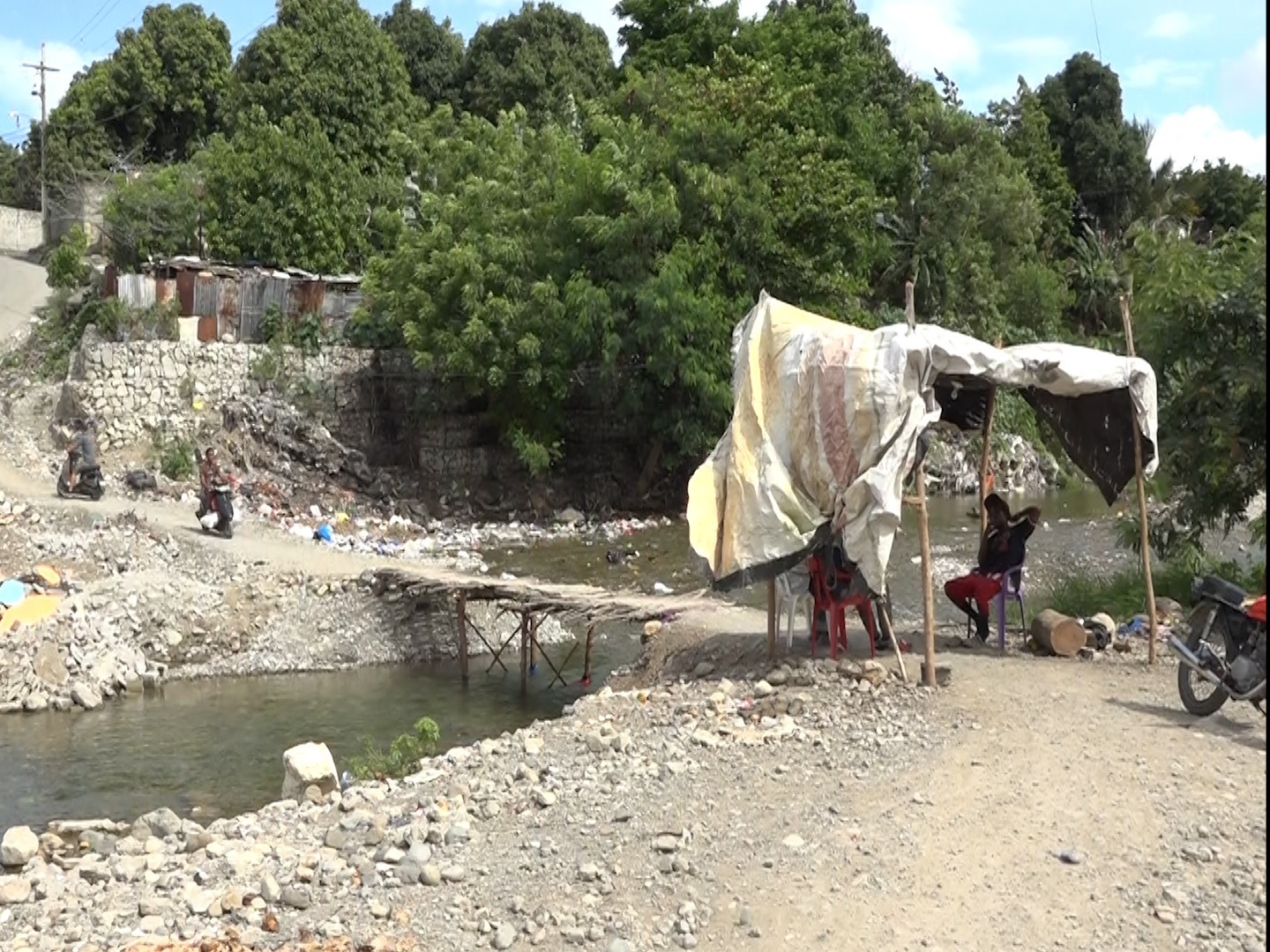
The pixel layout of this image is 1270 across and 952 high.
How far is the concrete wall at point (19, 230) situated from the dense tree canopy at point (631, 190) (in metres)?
2.37

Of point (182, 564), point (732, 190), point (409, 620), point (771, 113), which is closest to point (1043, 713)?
point (409, 620)

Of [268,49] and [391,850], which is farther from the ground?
[268,49]

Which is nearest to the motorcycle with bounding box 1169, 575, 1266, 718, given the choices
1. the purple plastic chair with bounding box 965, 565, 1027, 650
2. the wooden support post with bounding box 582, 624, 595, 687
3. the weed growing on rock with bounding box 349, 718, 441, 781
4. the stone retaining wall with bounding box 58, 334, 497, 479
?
the purple plastic chair with bounding box 965, 565, 1027, 650

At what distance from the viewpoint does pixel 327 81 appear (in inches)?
1497

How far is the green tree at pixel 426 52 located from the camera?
47.2m

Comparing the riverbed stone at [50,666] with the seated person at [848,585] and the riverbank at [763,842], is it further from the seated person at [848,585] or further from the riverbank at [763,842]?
the seated person at [848,585]

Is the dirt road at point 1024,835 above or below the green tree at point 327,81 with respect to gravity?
below

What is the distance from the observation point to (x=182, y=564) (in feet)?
62.6

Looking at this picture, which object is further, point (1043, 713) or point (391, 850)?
point (1043, 713)

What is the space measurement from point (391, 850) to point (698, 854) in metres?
1.89

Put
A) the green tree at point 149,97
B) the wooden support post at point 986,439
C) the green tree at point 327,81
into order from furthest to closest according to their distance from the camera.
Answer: the green tree at point 149,97
the green tree at point 327,81
the wooden support post at point 986,439

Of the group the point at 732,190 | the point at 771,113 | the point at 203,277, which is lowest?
the point at 203,277

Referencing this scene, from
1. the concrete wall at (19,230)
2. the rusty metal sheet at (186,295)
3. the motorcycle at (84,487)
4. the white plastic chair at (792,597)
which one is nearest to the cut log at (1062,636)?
the white plastic chair at (792,597)

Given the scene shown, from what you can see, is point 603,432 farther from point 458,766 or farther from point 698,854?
point 698,854
